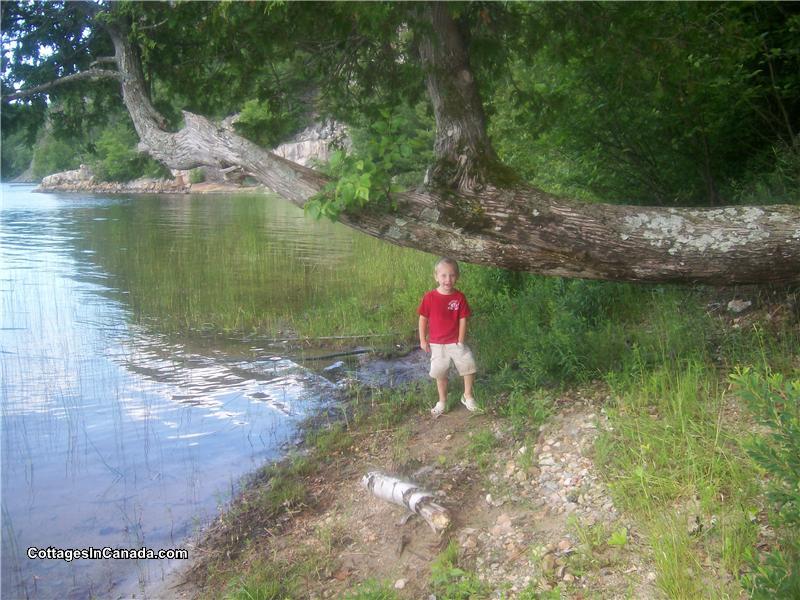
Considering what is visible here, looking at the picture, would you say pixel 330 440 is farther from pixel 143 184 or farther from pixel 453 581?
pixel 143 184

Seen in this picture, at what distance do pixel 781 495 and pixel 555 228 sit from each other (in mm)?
2796

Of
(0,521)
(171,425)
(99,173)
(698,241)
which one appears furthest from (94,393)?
(99,173)

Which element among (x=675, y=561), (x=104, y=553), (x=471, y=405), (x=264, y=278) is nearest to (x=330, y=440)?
(x=471, y=405)

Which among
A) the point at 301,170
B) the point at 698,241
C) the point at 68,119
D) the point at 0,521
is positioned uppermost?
the point at 68,119

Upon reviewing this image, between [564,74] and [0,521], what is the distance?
23.0 feet

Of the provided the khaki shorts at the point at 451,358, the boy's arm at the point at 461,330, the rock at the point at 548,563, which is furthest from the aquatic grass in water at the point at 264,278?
the rock at the point at 548,563

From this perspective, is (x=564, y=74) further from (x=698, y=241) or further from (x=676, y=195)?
(x=698, y=241)

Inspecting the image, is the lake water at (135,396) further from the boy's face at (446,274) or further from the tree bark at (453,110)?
the tree bark at (453,110)

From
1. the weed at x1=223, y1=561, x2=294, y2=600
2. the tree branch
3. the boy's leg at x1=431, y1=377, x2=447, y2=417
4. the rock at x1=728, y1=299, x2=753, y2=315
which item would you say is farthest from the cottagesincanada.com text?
the rock at x1=728, y1=299, x2=753, y2=315

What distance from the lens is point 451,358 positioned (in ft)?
20.8

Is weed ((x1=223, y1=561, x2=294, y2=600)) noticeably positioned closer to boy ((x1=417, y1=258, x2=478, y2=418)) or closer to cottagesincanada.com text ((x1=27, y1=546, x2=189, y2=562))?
cottagesincanada.com text ((x1=27, y1=546, x2=189, y2=562))

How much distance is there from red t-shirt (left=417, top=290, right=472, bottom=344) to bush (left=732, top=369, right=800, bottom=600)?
3044 millimetres

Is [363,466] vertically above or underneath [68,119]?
underneath

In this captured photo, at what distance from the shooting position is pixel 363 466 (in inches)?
232
